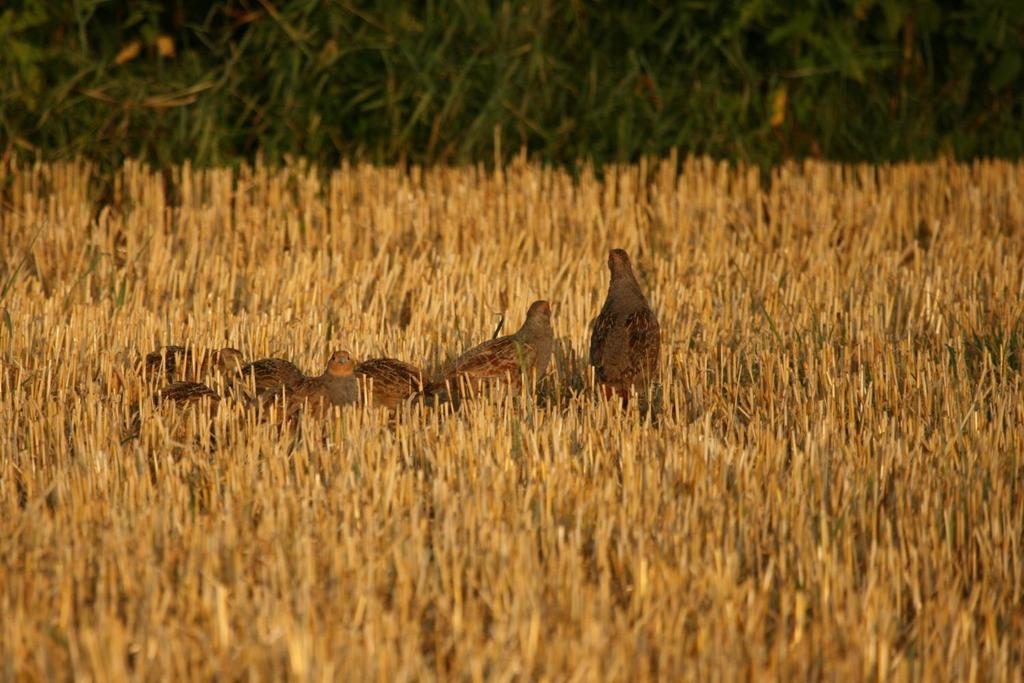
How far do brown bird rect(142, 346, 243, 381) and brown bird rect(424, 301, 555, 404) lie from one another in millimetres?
823

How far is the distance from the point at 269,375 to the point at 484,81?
500cm

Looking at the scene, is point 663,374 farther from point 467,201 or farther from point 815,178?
point 815,178

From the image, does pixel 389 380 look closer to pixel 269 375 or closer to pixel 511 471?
pixel 269 375

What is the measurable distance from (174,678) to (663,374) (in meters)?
3.25

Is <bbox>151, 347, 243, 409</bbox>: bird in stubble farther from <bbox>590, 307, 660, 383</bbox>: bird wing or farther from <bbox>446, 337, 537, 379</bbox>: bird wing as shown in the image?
<bbox>590, 307, 660, 383</bbox>: bird wing

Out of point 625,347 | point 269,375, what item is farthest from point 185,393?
point 625,347

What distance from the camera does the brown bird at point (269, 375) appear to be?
19.1 feet

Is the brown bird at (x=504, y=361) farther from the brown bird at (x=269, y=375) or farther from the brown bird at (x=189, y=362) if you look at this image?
the brown bird at (x=189, y=362)

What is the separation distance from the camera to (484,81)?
34.4 feet

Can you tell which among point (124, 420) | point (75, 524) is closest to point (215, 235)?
point (124, 420)

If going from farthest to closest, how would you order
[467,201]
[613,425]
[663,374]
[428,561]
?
1. [467,201]
2. [663,374]
3. [613,425]
4. [428,561]

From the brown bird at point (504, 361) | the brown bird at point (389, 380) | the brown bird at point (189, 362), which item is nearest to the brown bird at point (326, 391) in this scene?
the brown bird at point (389, 380)

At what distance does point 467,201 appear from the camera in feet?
31.0

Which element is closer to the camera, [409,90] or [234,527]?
[234,527]
